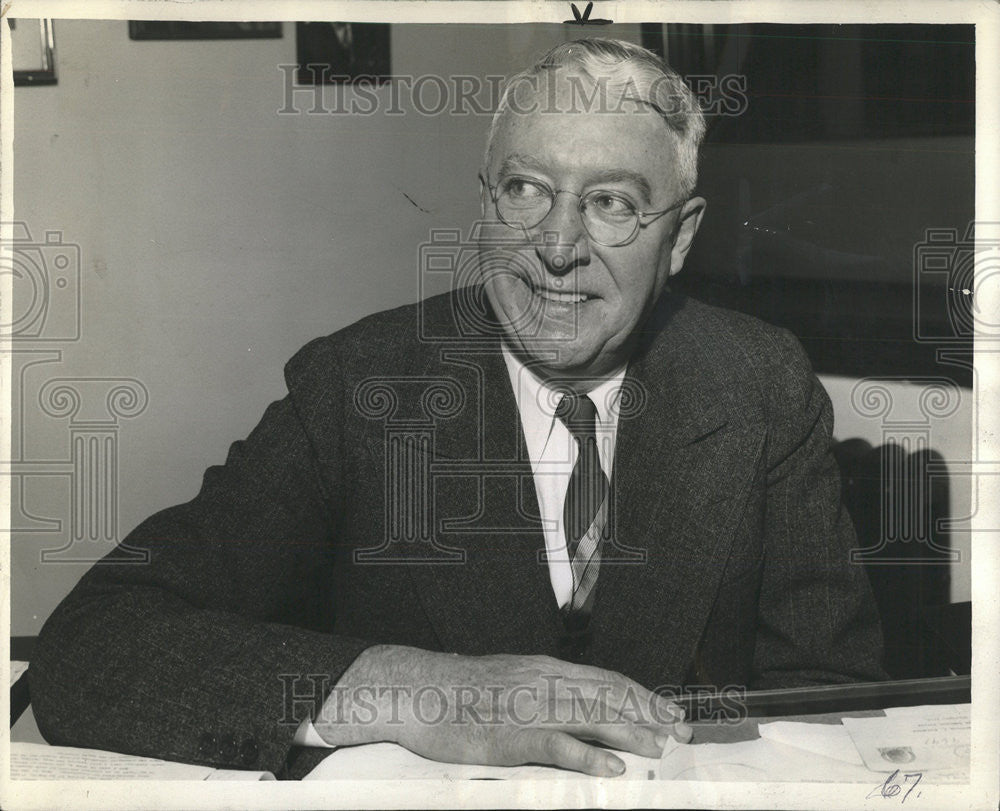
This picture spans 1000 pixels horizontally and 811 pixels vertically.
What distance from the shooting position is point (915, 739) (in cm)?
194

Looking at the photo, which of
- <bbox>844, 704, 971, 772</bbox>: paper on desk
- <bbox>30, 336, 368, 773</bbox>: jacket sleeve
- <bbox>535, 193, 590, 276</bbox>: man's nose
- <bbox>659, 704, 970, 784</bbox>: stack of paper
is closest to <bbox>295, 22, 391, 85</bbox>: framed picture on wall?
<bbox>535, 193, 590, 276</bbox>: man's nose

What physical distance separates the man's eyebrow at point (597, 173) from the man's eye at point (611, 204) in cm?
3

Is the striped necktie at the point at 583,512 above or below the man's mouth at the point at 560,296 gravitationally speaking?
below

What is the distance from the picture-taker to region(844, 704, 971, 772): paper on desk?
1910 millimetres

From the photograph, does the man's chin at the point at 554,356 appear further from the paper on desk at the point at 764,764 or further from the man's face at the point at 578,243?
the paper on desk at the point at 764,764

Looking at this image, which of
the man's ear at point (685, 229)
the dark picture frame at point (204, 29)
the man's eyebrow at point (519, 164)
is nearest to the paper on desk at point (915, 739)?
the man's ear at point (685, 229)

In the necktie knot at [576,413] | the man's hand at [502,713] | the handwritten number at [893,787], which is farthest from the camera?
the necktie knot at [576,413]

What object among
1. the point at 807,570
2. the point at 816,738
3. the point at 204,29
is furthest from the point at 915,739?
the point at 204,29

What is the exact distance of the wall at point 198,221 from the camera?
202cm

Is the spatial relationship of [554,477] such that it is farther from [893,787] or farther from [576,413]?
[893,787]

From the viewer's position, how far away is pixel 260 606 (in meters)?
2.02

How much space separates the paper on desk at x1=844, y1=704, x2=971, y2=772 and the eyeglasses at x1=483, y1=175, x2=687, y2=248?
0.98 meters

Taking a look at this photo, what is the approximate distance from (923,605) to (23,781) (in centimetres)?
177

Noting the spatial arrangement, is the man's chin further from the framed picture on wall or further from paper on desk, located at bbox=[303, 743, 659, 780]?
paper on desk, located at bbox=[303, 743, 659, 780]
